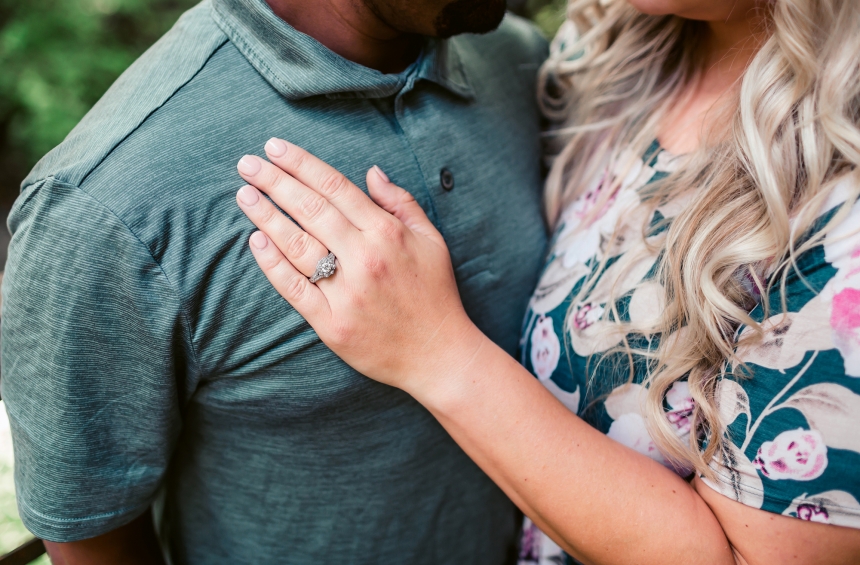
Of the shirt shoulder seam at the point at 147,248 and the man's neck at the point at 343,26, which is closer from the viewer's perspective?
the shirt shoulder seam at the point at 147,248

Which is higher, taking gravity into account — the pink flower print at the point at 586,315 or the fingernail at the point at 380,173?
the fingernail at the point at 380,173

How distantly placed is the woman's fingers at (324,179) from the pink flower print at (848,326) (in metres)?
0.72

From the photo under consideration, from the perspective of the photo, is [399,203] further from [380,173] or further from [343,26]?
[343,26]

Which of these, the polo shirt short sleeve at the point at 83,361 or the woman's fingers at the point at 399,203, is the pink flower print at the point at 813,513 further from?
the polo shirt short sleeve at the point at 83,361

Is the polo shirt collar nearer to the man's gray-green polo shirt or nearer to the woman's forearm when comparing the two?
the man's gray-green polo shirt

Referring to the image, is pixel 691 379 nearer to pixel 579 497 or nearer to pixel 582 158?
pixel 579 497

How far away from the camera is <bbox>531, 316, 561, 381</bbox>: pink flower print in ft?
4.13

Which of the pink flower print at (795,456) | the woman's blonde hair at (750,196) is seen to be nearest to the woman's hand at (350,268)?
the woman's blonde hair at (750,196)

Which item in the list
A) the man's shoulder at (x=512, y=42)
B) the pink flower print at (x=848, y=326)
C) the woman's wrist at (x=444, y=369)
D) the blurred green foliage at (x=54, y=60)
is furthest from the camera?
the blurred green foliage at (x=54, y=60)

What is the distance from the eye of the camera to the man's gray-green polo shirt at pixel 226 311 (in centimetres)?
94

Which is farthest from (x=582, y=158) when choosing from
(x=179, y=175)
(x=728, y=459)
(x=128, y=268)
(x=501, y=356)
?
(x=128, y=268)

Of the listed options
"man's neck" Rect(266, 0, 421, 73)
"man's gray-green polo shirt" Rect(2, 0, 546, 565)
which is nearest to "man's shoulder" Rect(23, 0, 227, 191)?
"man's gray-green polo shirt" Rect(2, 0, 546, 565)

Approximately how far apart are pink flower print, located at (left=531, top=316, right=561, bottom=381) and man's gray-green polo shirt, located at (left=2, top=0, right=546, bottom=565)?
87mm

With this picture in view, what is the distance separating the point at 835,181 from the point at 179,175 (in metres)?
1.06
